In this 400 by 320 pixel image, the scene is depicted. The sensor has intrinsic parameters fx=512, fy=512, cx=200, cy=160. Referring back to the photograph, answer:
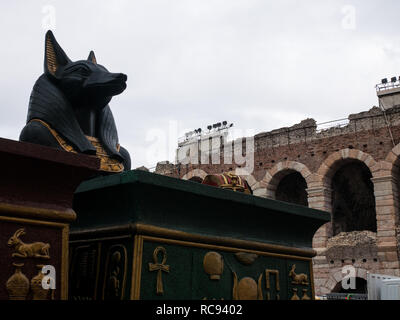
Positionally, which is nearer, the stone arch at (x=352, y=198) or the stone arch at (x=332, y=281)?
the stone arch at (x=332, y=281)

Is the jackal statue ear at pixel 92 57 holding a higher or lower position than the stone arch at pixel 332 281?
higher

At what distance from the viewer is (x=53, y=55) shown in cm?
348

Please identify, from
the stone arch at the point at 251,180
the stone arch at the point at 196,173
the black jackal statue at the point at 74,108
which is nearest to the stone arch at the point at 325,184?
the stone arch at the point at 251,180

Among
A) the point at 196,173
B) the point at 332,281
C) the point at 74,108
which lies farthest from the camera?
the point at 196,173

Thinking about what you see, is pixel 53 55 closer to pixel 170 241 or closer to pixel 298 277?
pixel 170 241

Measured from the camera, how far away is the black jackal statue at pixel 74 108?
3.12m

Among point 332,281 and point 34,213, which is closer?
point 34,213

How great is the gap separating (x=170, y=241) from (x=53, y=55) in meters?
1.78

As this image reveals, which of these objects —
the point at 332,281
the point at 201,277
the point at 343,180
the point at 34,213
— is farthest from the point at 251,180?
the point at 34,213

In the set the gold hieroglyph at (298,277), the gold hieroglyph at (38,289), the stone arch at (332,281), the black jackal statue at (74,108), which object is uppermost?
the black jackal statue at (74,108)

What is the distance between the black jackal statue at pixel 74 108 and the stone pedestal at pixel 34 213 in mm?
1063

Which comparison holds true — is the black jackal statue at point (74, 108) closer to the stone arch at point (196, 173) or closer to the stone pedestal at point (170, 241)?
the stone pedestal at point (170, 241)

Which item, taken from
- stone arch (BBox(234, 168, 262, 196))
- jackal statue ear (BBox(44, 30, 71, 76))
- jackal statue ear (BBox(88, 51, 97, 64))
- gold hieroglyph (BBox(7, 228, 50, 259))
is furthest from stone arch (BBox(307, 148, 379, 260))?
gold hieroglyph (BBox(7, 228, 50, 259))
